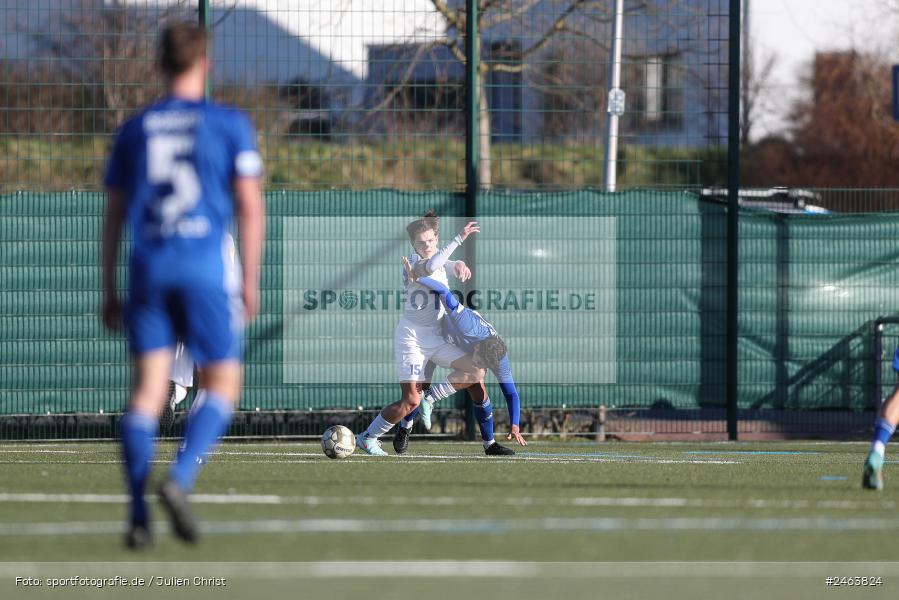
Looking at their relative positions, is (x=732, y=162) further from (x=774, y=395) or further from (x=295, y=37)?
(x=295, y=37)

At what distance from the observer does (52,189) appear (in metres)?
15.1

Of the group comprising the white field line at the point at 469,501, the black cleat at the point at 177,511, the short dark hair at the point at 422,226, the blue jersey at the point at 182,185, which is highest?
the blue jersey at the point at 182,185

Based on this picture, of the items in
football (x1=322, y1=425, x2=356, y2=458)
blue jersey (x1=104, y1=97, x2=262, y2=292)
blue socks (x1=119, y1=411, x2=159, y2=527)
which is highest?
blue jersey (x1=104, y1=97, x2=262, y2=292)

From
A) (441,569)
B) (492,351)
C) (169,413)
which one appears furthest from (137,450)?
(169,413)

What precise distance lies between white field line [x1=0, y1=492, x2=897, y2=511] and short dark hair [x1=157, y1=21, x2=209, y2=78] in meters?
2.38

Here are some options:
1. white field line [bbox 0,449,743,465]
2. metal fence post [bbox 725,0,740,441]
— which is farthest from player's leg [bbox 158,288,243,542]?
metal fence post [bbox 725,0,740,441]

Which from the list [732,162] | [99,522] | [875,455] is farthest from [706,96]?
[99,522]

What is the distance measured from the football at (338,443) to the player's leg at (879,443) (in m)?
4.24

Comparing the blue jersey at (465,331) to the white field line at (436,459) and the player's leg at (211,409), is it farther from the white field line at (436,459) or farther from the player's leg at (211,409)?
the player's leg at (211,409)

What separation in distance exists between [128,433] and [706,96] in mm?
10876

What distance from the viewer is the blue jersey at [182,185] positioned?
602 cm

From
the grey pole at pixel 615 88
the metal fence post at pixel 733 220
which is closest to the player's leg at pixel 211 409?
the grey pole at pixel 615 88

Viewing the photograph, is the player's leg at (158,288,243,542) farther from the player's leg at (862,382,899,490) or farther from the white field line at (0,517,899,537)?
the player's leg at (862,382,899,490)

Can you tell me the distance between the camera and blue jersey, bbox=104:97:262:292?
6016 mm
